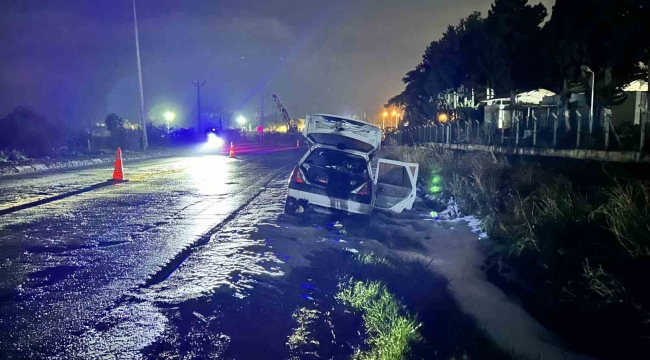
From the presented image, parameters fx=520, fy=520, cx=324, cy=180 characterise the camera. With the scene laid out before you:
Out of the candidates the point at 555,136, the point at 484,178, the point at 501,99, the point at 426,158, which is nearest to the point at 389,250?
the point at 484,178

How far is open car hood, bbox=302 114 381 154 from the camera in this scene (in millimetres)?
10875

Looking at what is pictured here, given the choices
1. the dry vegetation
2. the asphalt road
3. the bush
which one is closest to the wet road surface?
the asphalt road

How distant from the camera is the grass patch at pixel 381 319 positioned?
4.43 meters

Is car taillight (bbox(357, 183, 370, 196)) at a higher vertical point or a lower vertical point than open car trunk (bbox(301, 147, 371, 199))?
lower

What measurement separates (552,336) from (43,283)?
5.53 m

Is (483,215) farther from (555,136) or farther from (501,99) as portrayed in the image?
(501,99)

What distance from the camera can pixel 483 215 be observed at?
34.7ft

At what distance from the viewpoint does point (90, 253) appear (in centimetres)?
739

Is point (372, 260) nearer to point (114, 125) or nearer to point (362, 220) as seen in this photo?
point (362, 220)

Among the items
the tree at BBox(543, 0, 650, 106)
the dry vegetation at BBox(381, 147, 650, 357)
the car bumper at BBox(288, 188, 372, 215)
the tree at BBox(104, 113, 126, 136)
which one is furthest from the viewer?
the tree at BBox(104, 113, 126, 136)

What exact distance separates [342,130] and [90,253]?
549 centimetres

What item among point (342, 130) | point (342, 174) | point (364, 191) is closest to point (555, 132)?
point (342, 130)

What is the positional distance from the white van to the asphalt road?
142 centimetres

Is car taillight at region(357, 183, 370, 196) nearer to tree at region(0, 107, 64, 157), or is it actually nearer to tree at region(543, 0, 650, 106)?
tree at region(543, 0, 650, 106)
